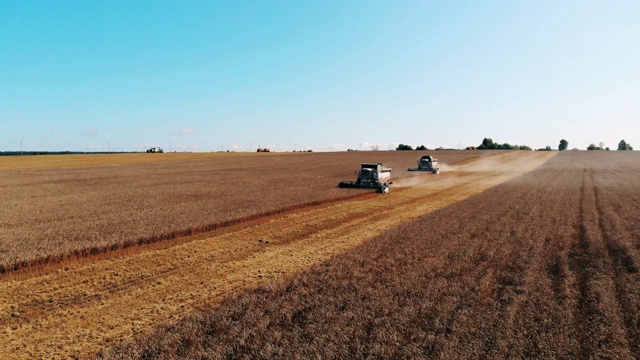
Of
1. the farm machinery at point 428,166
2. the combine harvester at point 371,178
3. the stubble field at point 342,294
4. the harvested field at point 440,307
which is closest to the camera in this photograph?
the harvested field at point 440,307

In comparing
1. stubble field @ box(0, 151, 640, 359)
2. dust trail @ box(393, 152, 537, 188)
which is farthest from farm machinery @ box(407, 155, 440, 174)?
stubble field @ box(0, 151, 640, 359)

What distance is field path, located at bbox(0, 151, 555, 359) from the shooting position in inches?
276

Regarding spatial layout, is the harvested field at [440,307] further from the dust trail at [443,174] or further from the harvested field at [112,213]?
the dust trail at [443,174]

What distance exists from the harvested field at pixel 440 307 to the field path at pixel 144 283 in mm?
823

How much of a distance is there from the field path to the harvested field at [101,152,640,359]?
0.82 metres

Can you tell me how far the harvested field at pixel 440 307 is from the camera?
6172 mm

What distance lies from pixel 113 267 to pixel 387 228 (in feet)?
35.5

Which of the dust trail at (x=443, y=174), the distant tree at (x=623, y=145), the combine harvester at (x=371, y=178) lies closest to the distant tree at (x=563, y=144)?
the distant tree at (x=623, y=145)

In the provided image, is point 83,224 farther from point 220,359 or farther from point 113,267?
point 220,359

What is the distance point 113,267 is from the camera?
425 inches

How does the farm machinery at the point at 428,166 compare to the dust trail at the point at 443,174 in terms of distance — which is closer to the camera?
the dust trail at the point at 443,174

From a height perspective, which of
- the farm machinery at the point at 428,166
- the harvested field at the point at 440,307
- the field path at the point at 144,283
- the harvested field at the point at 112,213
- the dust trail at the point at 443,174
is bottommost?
→ the field path at the point at 144,283

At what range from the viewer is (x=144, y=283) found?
955 centimetres

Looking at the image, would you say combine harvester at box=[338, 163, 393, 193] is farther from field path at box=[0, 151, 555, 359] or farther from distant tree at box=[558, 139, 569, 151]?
distant tree at box=[558, 139, 569, 151]
